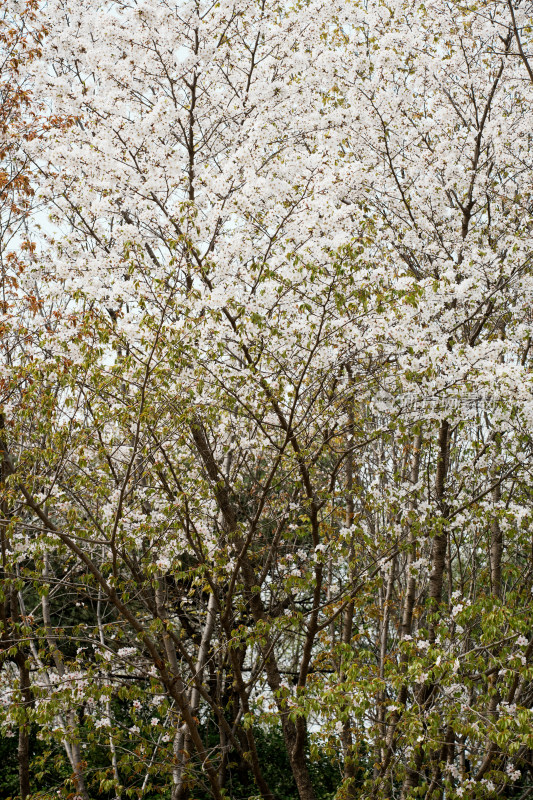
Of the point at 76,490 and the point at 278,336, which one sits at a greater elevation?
the point at 278,336

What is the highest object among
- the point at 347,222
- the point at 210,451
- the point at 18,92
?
the point at 18,92

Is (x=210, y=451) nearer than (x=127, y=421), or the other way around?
(x=127, y=421)

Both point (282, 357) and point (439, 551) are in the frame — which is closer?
point (282, 357)

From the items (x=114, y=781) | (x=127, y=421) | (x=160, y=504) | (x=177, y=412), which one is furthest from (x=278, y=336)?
A: (x=114, y=781)

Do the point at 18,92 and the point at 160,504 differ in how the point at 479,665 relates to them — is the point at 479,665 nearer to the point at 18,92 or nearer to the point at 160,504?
the point at 160,504

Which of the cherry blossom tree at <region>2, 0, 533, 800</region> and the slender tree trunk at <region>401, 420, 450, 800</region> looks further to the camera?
the slender tree trunk at <region>401, 420, 450, 800</region>

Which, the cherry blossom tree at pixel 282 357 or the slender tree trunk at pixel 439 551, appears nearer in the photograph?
the cherry blossom tree at pixel 282 357

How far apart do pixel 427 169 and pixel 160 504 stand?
400 centimetres

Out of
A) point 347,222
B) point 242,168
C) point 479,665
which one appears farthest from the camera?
point 242,168

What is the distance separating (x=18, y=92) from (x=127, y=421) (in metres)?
3.19

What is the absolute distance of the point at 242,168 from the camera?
651 cm

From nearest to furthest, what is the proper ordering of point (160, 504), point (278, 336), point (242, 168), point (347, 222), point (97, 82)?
1. point (278, 336)
2. point (347, 222)
3. point (160, 504)
4. point (242, 168)
5. point (97, 82)

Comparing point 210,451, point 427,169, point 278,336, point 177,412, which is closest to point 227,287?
point 278,336

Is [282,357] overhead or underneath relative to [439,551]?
overhead
